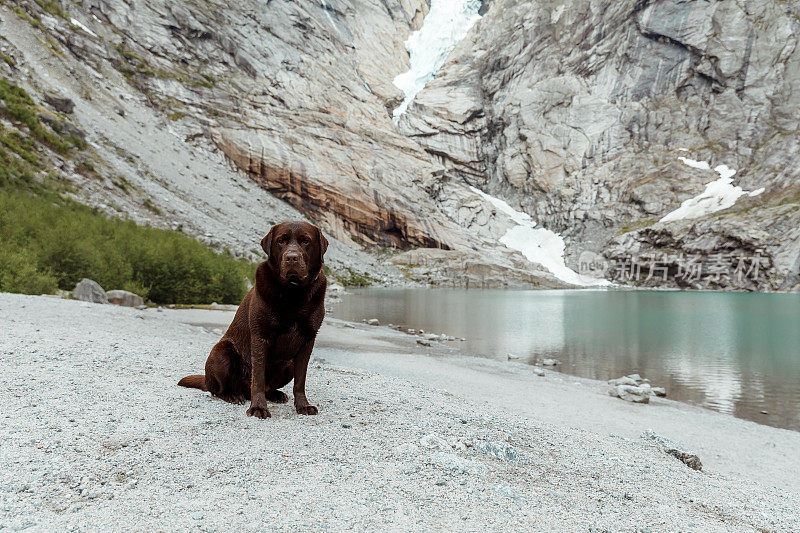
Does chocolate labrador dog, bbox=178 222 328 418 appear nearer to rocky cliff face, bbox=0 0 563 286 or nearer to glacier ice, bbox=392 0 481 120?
rocky cliff face, bbox=0 0 563 286

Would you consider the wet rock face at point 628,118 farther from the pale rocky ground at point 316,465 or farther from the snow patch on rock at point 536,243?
the pale rocky ground at point 316,465

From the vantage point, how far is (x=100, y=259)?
56.6 ft

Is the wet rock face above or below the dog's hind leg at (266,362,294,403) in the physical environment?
above

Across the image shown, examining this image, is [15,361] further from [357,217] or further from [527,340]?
[357,217]

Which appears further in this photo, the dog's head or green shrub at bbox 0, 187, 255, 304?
green shrub at bbox 0, 187, 255, 304

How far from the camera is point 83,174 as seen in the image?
111 ft

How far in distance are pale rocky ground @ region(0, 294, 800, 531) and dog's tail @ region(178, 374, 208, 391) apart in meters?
0.11

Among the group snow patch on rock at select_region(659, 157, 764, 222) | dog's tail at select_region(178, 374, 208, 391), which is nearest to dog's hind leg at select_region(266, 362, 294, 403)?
dog's tail at select_region(178, 374, 208, 391)

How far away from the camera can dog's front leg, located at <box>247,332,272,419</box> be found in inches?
160

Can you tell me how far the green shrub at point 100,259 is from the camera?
1439 centimetres

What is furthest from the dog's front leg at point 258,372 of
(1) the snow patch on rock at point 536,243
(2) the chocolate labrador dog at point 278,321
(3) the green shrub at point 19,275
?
(1) the snow patch on rock at point 536,243

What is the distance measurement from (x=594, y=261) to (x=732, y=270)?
28650 mm

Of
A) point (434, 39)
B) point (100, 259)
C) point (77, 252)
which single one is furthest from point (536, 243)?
point (77, 252)

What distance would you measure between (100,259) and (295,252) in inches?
706
